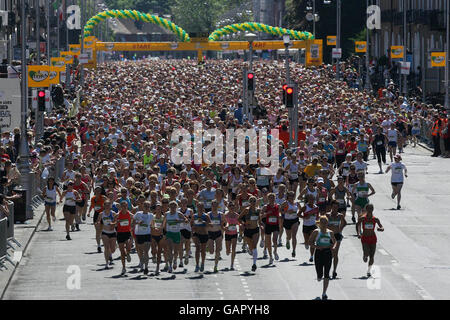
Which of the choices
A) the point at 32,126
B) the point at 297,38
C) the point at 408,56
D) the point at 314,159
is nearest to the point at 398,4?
the point at 297,38

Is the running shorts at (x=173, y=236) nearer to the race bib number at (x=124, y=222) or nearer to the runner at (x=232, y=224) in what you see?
the race bib number at (x=124, y=222)

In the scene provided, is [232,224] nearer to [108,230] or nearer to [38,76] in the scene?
[108,230]

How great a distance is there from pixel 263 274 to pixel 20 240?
6961mm

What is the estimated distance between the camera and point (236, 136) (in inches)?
1563

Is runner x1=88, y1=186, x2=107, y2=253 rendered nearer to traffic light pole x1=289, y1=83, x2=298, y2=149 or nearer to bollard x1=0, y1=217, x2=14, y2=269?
bollard x1=0, y1=217, x2=14, y2=269

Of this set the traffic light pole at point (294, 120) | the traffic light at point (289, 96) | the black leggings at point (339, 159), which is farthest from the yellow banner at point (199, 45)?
the traffic light at point (289, 96)

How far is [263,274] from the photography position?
77.8 feet

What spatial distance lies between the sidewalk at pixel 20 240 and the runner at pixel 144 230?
247cm

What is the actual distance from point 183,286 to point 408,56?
2096 inches

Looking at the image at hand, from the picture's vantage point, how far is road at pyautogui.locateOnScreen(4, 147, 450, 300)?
2131 centimetres

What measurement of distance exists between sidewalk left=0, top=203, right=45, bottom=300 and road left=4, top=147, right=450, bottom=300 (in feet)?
0.51

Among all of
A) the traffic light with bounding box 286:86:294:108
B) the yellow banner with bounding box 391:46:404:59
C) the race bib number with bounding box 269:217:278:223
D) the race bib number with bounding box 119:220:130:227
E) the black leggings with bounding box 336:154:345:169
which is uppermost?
the yellow banner with bounding box 391:46:404:59

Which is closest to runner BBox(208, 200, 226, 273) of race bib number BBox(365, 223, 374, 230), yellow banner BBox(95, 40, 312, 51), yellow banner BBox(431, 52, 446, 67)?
race bib number BBox(365, 223, 374, 230)

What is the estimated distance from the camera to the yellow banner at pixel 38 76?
44312 mm
